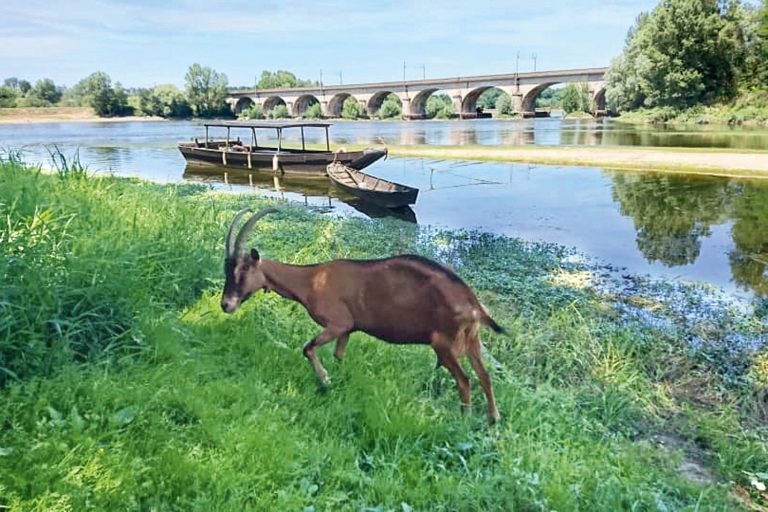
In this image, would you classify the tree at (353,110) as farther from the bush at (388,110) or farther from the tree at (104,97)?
the tree at (104,97)

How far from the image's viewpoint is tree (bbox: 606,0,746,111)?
51156 millimetres

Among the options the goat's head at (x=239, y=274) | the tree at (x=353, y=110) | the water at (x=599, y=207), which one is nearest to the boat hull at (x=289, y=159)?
the water at (x=599, y=207)

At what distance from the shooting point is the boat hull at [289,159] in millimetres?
24703

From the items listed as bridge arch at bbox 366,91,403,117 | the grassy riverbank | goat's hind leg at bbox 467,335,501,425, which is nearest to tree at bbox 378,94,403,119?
bridge arch at bbox 366,91,403,117

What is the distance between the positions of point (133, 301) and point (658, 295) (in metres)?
7.27

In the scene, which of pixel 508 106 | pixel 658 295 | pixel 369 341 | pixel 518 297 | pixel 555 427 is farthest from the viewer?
pixel 508 106

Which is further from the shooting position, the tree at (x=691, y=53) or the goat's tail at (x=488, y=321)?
the tree at (x=691, y=53)

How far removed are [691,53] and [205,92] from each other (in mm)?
73453

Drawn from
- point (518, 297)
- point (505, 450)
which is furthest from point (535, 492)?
point (518, 297)

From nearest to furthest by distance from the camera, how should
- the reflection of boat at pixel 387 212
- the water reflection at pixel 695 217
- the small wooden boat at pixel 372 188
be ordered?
the water reflection at pixel 695 217 → the reflection of boat at pixel 387 212 → the small wooden boat at pixel 372 188

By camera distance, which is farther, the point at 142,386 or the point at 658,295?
the point at 658,295

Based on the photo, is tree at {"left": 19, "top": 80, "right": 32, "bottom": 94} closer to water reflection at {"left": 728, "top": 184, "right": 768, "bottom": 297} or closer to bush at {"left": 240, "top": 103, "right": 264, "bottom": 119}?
bush at {"left": 240, "top": 103, "right": 264, "bottom": 119}

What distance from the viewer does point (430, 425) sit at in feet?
12.8

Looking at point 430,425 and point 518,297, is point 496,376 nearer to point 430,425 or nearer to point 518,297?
point 430,425
